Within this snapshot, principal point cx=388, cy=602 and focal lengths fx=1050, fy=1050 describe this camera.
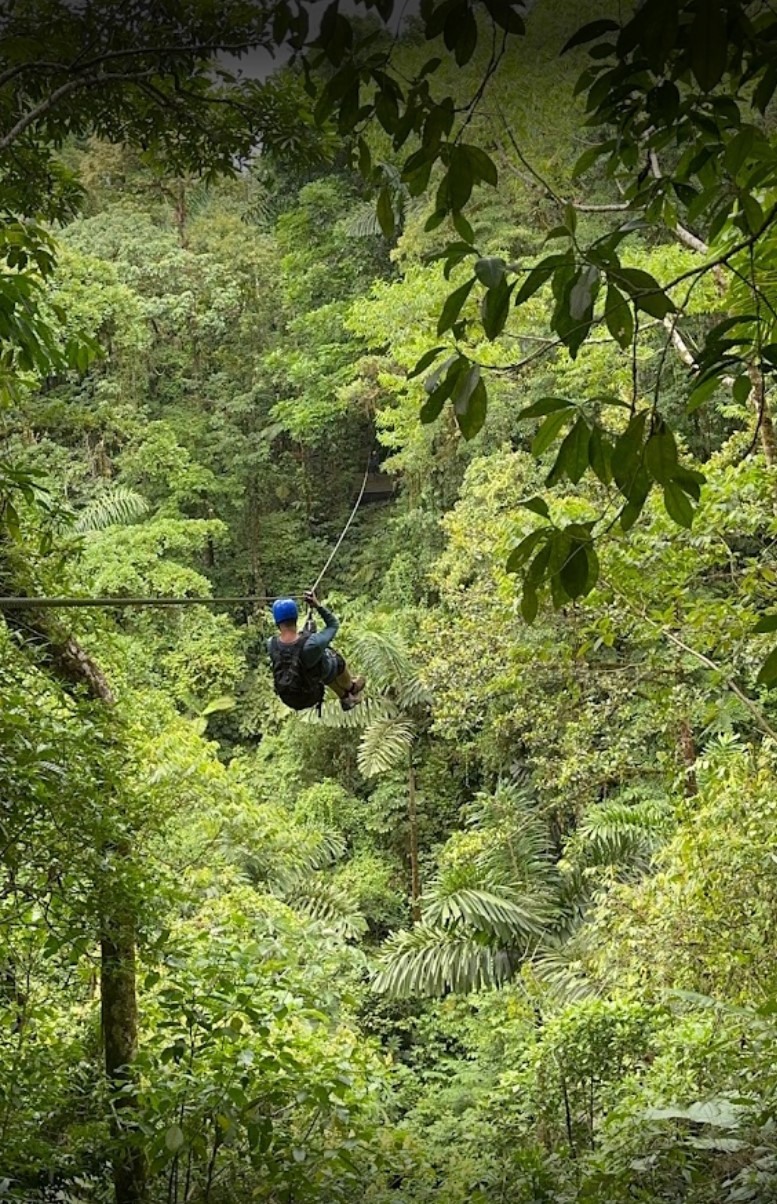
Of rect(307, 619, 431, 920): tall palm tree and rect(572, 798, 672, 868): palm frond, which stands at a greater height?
rect(307, 619, 431, 920): tall palm tree

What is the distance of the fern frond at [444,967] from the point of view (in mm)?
7465

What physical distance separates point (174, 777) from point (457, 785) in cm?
583

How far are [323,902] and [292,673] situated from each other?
5.11 m

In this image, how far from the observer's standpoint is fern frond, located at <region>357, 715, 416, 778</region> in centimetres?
907

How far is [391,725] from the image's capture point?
9422 mm

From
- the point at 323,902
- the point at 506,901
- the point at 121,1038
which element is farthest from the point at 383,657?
the point at 121,1038

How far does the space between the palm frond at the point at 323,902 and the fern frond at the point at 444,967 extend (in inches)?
20.6

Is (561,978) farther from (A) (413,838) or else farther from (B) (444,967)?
(A) (413,838)

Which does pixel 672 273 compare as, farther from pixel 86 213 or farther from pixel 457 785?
pixel 86 213

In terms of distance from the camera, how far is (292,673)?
3.58m

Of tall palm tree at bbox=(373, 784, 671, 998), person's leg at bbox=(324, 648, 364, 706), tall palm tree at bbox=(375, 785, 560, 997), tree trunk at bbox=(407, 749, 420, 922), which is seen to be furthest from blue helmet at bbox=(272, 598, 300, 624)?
tree trunk at bbox=(407, 749, 420, 922)

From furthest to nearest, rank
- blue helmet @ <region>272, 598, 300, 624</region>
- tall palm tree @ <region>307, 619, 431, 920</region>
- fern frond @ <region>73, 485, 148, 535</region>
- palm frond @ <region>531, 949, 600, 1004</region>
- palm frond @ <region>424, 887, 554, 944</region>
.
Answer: fern frond @ <region>73, 485, 148, 535</region>
tall palm tree @ <region>307, 619, 431, 920</region>
palm frond @ <region>424, 887, 554, 944</region>
palm frond @ <region>531, 949, 600, 1004</region>
blue helmet @ <region>272, 598, 300, 624</region>

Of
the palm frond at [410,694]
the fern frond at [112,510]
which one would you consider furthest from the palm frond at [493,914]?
the fern frond at [112,510]

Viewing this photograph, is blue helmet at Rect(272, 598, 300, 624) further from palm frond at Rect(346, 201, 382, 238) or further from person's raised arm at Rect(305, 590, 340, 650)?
palm frond at Rect(346, 201, 382, 238)
